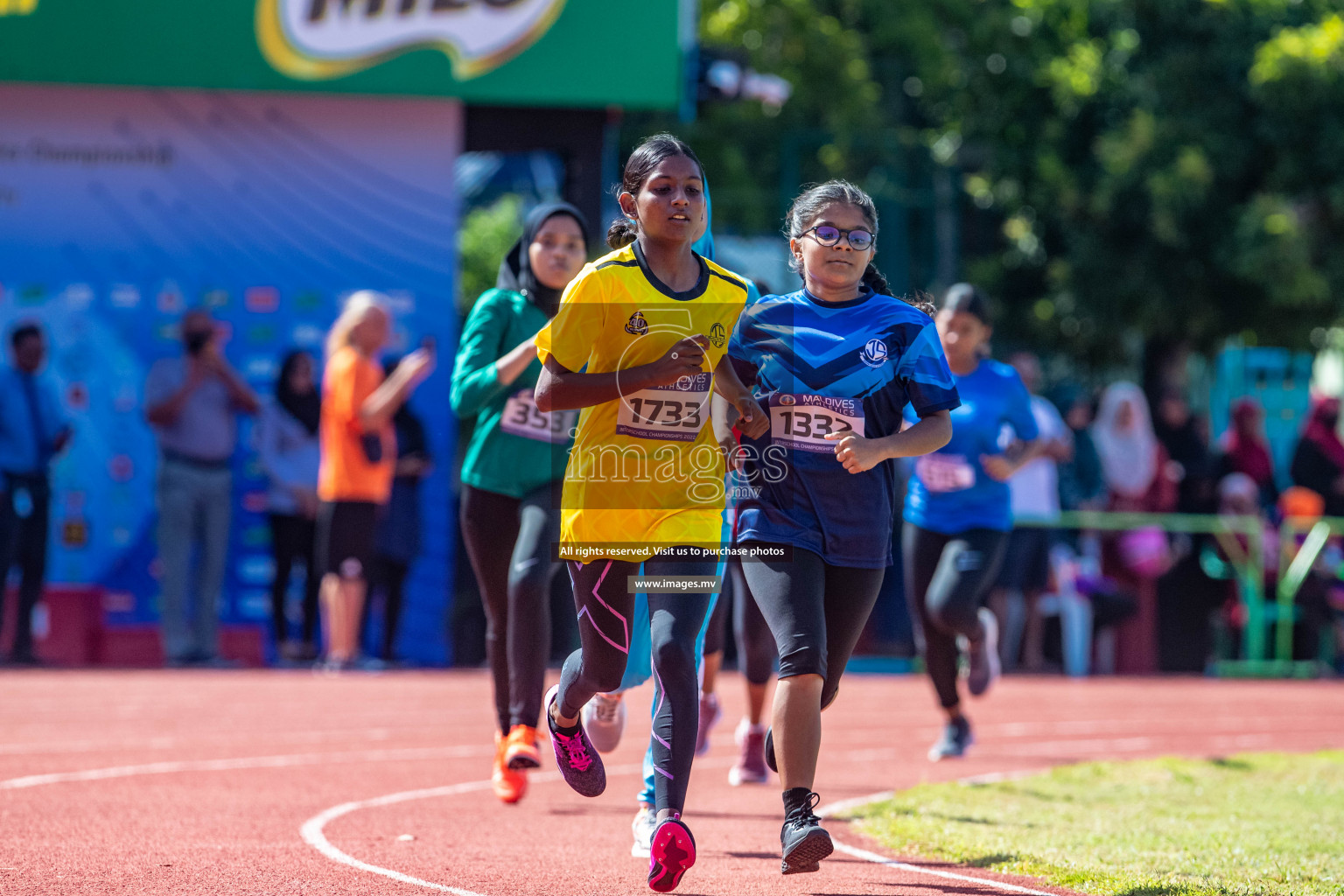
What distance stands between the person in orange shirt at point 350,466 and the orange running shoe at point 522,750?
6.85m

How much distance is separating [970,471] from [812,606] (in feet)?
12.1

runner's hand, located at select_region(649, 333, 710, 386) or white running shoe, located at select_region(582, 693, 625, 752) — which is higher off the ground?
runner's hand, located at select_region(649, 333, 710, 386)

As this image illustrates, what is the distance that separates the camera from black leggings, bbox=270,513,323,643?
47.7 ft

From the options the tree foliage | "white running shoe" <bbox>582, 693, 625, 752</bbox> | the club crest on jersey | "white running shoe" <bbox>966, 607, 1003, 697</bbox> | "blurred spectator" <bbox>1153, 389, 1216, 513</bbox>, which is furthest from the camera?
the tree foliage

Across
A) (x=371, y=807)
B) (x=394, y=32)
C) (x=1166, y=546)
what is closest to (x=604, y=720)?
(x=371, y=807)

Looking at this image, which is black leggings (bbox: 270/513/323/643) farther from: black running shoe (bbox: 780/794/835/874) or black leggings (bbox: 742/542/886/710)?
black running shoe (bbox: 780/794/835/874)

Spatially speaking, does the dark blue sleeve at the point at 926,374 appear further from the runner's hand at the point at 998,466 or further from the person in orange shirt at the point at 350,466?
the person in orange shirt at the point at 350,466

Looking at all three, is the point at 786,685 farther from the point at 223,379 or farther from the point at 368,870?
the point at 223,379

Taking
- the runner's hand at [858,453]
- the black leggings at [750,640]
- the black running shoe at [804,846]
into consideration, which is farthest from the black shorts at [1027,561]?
the black running shoe at [804,846]

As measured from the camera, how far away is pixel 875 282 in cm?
606

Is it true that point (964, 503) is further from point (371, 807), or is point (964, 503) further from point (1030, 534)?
point (1030, 534)

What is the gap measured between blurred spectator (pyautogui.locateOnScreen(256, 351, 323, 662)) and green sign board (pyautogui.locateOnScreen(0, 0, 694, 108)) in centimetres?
A: 249

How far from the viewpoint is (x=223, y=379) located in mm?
14195

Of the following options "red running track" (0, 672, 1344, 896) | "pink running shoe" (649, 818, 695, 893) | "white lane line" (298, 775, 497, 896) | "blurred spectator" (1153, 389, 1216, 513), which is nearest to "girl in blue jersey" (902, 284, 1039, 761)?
"red running track" (0, 672, 1344, 896)
